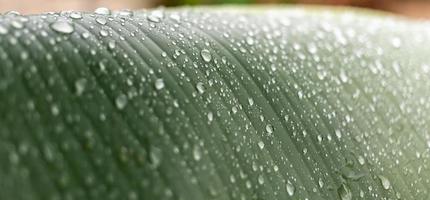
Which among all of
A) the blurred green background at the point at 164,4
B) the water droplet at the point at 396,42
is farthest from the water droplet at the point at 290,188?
the blurred green background at the point at 164,4

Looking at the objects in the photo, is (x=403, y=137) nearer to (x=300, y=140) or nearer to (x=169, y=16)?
(x=300, y=140)

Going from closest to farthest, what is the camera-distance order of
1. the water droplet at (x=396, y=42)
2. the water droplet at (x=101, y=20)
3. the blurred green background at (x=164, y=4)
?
the water droplet at (x=101, y=20) < the water droplet at (x=396, y=42) < the blurred green background at (x=164, y=4)

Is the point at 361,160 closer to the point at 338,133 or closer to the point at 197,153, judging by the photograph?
the point at 338,133

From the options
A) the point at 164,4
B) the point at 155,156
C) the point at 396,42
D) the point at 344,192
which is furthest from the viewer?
the point at 164,4

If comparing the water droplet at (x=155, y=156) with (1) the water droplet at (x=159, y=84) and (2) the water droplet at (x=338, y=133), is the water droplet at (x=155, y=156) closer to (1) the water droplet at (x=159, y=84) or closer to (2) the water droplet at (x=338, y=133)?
(1) the water droplet at (x=159, y=84)

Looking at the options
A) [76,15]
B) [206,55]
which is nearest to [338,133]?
[206,55]

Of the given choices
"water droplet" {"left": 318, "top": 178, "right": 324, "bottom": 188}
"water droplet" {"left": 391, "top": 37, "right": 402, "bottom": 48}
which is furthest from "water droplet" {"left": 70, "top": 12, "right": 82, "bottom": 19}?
"water droplet" {"left": 391, "top": 37, "right": 402, "bottom": 48}

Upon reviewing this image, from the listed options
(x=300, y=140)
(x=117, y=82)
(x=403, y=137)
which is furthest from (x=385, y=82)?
(x=117, y=82)
